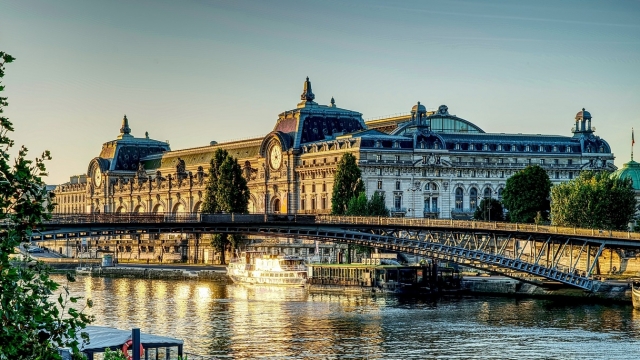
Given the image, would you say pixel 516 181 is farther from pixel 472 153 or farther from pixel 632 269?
pixel 632 269

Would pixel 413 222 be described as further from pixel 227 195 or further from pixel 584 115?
pixel 584 115

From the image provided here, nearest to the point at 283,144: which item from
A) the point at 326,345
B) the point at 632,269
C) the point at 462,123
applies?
the point at 462,123

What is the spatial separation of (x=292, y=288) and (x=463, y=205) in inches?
1883

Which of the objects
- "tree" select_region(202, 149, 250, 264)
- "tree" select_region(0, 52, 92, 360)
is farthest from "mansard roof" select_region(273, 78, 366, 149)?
"tree" select_region(0, 52, 92, 360)

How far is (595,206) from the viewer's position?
110938 millimetres

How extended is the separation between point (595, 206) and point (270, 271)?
1170 inches

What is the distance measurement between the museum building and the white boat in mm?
32198

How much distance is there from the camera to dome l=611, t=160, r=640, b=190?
443 ft

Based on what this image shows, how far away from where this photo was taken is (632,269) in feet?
321

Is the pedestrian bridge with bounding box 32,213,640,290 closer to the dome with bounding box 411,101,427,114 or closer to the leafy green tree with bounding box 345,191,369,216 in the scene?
the leafy green tree with bounding box 345,191,369,216

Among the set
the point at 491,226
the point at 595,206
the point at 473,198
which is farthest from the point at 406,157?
the point at 491,226

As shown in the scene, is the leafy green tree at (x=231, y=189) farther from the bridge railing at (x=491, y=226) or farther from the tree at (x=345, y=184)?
the bridge railing at (x=491, y=226)

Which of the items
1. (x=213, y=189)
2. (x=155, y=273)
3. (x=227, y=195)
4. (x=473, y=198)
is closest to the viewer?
(x=227, y=195)

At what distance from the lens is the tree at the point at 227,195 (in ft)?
438
